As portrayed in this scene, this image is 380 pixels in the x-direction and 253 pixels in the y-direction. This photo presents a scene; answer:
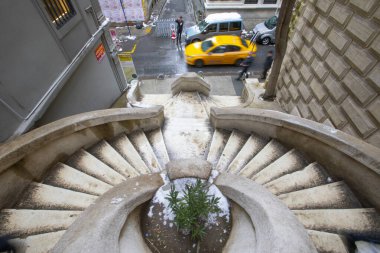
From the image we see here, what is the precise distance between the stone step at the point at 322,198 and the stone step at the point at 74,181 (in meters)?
2.30

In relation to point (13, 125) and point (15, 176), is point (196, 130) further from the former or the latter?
point (13, 125)

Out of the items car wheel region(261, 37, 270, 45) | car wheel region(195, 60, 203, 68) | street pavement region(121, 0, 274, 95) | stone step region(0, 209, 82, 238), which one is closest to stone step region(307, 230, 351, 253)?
stone step region(0, 209, 82, 238)

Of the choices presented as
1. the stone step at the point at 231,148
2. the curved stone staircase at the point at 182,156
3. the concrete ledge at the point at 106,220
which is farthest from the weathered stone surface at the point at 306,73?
the concrete ledge at the point at 106,220

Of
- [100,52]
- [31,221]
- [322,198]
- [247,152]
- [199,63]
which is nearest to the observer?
[31,221]

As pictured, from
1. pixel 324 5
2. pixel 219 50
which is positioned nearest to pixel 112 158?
pixel 324 5

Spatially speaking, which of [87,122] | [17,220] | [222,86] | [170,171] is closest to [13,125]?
[87,122]

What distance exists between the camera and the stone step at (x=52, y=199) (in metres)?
2.38

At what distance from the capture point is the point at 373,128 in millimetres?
2812

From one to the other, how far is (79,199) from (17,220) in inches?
23.3

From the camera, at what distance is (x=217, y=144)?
12.1 ft

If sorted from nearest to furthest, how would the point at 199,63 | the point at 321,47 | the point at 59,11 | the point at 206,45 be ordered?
the point at 321,47 < the point at 59,11 < the point at 206,45 < the point at 199,63

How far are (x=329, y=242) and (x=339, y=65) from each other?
9.53ft

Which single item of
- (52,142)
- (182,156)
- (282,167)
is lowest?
(182,156)

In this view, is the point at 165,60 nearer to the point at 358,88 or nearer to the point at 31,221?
the point at 358,88
